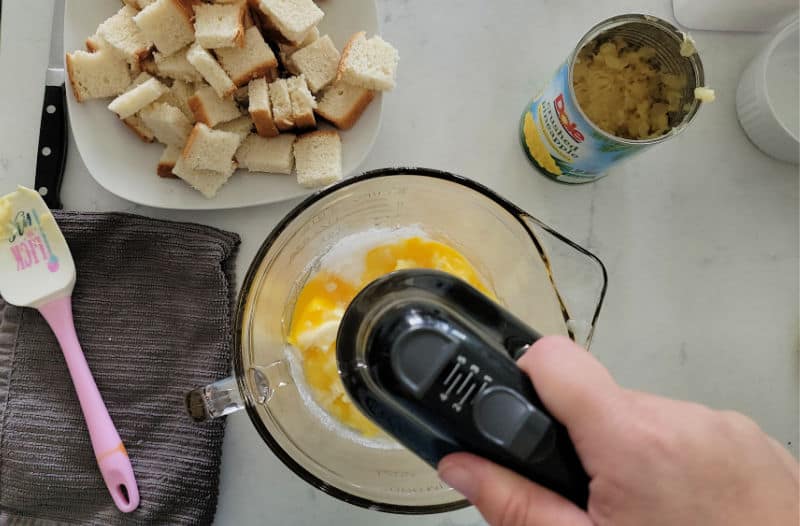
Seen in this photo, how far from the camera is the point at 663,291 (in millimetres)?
965

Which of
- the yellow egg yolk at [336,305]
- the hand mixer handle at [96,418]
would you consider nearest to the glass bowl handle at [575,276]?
the yellow egg yolk at [336,305]

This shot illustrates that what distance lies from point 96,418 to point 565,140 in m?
0.70

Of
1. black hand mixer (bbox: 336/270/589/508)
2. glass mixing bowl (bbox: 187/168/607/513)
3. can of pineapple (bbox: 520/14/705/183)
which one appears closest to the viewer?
black hand mixer (bbox: 336/270/589/508)

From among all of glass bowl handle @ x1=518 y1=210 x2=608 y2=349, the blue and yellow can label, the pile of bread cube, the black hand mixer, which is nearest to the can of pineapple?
the blue and yellow can label

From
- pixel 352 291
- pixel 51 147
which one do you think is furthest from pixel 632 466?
pixel 51 147

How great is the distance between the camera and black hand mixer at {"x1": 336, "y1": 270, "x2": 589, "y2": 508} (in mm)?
470

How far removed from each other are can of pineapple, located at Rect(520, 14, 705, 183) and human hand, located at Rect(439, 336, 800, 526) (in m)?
0.37

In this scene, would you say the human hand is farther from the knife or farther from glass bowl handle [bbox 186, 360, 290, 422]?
the knife

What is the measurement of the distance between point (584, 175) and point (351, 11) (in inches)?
15.5

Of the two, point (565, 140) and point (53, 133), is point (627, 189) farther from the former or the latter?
point (53, 133)

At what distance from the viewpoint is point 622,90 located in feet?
2.76

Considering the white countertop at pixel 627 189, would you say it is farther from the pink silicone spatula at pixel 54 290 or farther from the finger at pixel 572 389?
the finger at pixel 572 389

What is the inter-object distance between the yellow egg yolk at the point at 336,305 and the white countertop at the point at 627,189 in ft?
0.71

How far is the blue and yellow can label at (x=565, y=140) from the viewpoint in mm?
755
